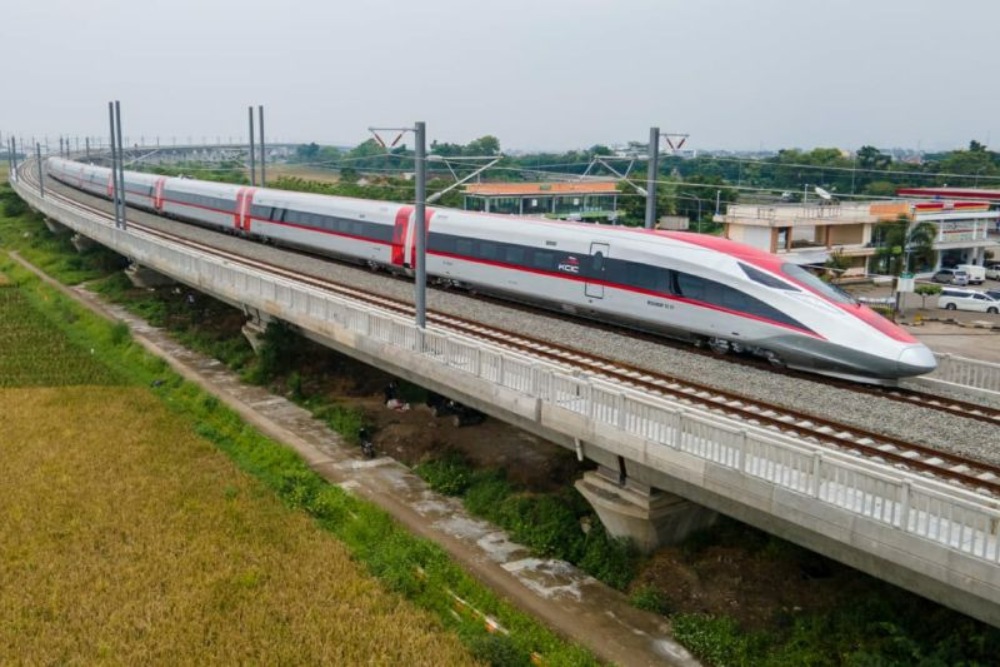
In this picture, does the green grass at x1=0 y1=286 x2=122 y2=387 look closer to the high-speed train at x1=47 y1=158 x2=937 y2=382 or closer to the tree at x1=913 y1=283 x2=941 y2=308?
the high-speed train at x1=47 y1=158 x2=937 y2=382

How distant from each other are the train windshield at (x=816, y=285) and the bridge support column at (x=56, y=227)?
2305 inches

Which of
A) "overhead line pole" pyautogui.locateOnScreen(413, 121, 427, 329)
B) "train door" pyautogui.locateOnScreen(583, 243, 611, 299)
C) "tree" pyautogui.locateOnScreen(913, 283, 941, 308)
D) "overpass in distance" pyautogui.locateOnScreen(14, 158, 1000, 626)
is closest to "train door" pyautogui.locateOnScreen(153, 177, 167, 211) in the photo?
"overpass in distance" pyautogui.locateOnScreen(14, 158, 1000, 626)

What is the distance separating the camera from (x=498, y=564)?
15.9 metres


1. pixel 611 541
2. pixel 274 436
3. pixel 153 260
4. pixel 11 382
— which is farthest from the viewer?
pixel 153 260

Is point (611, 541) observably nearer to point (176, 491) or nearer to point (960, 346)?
point (176, 491)

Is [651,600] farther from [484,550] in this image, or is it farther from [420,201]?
[420,201]

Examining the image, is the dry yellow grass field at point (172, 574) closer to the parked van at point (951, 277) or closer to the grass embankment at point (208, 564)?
the grass embankment at point (208, 564)

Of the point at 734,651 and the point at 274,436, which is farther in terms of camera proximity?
the point at 274,436

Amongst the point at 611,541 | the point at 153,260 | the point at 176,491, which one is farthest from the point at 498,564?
the point at 153,260

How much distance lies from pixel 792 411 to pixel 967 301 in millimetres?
37183

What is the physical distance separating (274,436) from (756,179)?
83.1 m

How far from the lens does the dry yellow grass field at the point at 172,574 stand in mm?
13164

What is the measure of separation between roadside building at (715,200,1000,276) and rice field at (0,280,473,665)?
34.1m

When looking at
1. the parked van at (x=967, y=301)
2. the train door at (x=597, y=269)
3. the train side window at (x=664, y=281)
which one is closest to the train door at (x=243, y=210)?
the train door at (x=597, y=269)
